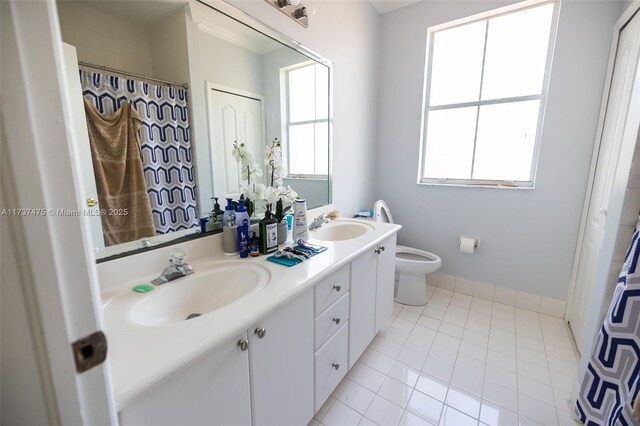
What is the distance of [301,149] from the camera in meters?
1.85

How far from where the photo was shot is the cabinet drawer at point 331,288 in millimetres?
1139

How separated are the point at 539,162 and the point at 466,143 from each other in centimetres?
56

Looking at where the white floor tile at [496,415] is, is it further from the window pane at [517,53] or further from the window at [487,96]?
the window pane at [517,53]

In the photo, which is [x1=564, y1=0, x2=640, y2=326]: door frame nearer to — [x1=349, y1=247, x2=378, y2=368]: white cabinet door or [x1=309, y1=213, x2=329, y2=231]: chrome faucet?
[x1=349, y1=247, x2=378, y2=368]: white cabinet door

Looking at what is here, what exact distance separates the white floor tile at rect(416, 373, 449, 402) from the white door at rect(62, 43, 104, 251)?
1.71 metres

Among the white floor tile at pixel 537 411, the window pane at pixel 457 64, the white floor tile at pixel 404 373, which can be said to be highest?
the window pane at pixel 457 64

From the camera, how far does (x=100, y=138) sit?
927 mm

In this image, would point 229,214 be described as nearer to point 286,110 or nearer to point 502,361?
point 286,110

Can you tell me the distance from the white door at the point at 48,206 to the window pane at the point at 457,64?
2.68 meters

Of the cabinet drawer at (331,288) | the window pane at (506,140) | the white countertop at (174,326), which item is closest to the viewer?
the white countertop at (174,326)

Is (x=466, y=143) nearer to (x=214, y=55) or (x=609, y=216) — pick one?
(x=609, y=216)

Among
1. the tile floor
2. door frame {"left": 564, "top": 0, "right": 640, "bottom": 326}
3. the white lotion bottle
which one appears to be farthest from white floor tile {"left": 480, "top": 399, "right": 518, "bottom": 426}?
the white lotion bottle

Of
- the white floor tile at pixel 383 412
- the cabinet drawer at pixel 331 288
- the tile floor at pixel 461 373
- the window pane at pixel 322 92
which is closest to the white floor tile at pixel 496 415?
the tile floor at pixel 461 373

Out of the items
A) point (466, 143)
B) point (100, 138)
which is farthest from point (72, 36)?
point (466, 143)
